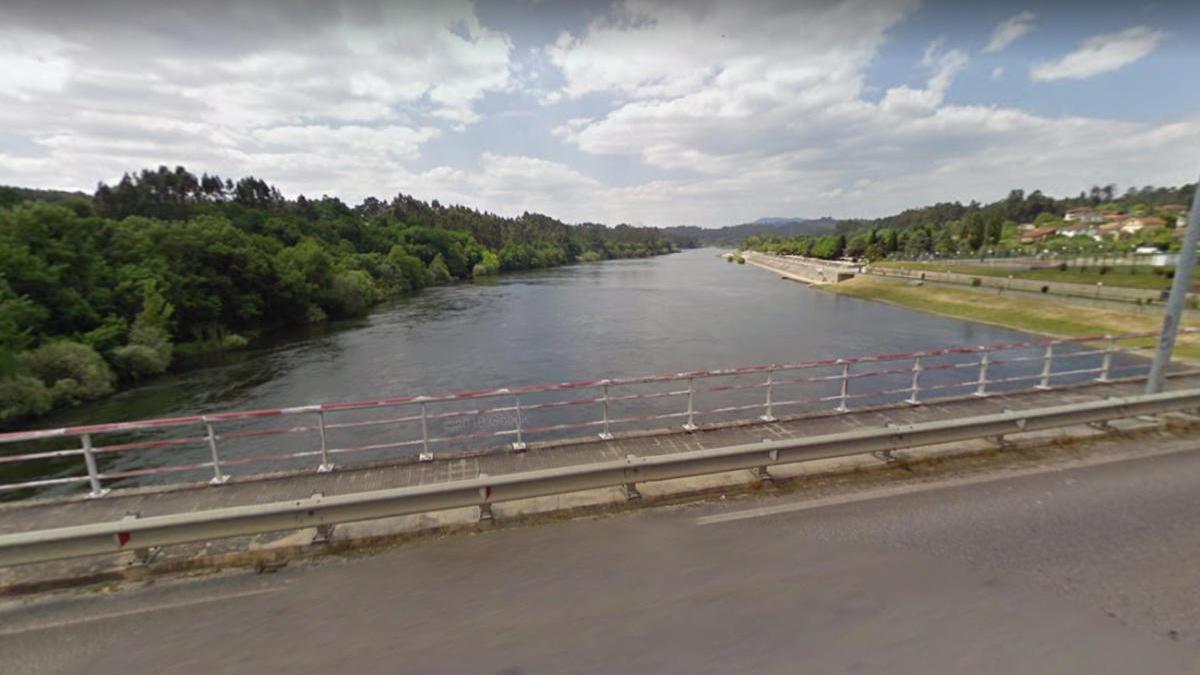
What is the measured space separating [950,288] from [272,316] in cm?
5837

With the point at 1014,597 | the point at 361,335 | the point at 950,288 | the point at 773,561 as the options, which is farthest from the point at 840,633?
the point at 950,288

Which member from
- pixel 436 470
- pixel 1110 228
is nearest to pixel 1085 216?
pixel 1110 228

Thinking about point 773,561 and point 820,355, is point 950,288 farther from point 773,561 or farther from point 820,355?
point 773,561

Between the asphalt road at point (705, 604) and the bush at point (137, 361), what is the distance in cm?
2711

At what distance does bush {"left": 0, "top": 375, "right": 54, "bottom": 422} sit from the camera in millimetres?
18641

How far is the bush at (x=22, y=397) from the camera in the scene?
18641 millimetres

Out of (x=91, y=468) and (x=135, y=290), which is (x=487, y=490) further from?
(x=135, y=290)

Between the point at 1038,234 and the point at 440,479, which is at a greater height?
the point at 1038,234

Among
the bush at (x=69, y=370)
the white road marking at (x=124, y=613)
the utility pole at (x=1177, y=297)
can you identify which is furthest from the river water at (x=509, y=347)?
the utility pole at (x=1177, y=297)

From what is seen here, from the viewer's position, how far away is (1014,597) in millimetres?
4082

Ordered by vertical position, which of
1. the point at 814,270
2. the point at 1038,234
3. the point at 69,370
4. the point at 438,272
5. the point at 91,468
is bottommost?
the point at 69,370

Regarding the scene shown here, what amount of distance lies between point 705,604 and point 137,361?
31281 millimetres

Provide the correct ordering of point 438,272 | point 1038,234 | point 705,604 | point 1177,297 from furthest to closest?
1. point 1038,234
2. point 438,272
3. point 1177,297
4. point 705,604

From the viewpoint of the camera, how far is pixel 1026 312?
35062 millimetres
